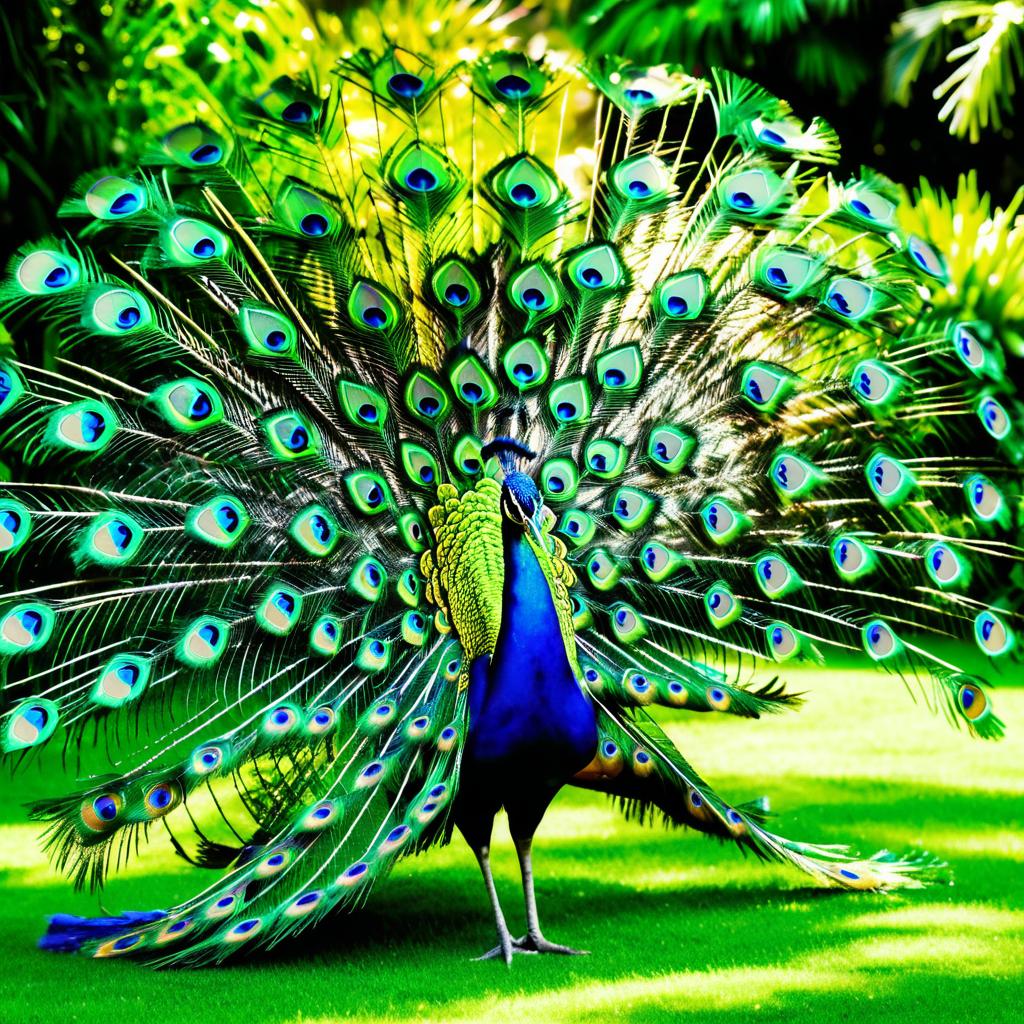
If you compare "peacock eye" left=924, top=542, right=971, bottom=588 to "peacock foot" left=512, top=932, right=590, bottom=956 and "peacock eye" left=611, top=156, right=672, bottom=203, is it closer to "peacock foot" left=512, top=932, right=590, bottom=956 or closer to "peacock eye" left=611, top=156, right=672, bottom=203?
"peacock eye" left=611, top=156, right=672, bottom=203

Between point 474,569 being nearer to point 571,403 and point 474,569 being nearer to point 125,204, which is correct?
point 571,403

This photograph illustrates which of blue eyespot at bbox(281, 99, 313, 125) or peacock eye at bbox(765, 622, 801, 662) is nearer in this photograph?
blue eyespot at bbox(281, 99, 313, 125)

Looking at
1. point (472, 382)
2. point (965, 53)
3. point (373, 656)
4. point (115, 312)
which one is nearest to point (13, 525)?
point (115, 312)

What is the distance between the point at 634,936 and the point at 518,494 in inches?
73.7

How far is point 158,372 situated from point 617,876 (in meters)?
2.99

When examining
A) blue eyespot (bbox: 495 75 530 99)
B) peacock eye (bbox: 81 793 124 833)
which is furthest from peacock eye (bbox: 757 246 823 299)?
peacock eye (bbox: 81 793 124 833)

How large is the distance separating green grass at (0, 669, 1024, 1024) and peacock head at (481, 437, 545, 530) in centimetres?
152

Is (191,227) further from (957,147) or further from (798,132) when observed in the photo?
(957,147)

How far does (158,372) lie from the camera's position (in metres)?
5.72

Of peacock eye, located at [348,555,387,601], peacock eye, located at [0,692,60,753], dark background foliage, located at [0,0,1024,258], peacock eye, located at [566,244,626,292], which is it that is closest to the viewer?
peacock eye, located at [0,692,60,753]

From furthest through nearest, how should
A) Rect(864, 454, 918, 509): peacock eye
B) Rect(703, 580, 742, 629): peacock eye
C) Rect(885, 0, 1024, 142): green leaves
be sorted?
Rect(885, 0, 1024, 142): green leaves < Rect(864, 454, 918, 509): peacock eye < Rect(703, 580, 742, 629): peacock eye

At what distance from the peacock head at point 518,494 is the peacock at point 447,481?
0.02 metres

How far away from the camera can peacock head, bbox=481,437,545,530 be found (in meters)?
4.96

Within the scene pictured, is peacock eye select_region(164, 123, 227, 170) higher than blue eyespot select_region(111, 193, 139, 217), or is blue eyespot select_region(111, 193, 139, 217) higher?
peacock eye select_region(164, 123, 227, 170)
